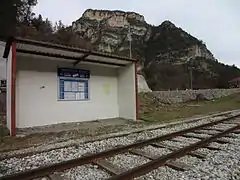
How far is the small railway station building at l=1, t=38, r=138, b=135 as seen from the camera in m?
10.4

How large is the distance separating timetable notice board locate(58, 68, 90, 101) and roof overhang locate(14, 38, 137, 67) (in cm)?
56

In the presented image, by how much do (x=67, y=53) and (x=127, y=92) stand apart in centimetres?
418

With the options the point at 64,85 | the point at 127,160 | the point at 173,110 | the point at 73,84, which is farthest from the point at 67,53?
the point at 173,110

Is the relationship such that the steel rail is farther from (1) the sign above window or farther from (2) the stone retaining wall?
(2) the stone retaining wall

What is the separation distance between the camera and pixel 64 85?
12.5 m

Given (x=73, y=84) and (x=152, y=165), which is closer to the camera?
(x=152, y=165)

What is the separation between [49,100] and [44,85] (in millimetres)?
715

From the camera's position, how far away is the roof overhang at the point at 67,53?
9.95m

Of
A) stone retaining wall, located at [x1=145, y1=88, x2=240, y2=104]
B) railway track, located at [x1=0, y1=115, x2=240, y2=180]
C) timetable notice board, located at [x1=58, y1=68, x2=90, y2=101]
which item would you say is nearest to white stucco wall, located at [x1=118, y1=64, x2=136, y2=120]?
timetable notice board, located at [x1=58, y1=68, x2=90, y2=101]

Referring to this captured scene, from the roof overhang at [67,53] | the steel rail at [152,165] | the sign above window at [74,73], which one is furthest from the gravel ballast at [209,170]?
the sign above window at [74,73]

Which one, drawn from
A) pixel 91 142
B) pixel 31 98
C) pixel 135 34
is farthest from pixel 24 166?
pixel 135 34

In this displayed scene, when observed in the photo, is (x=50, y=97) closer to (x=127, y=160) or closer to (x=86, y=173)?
(x=127, y=160)

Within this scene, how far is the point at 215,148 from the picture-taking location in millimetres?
6391

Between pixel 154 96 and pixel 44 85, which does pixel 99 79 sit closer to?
pixel 44 85
